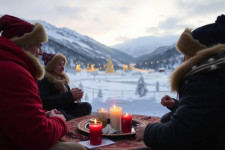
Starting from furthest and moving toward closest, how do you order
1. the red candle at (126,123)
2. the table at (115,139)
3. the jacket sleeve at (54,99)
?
the jacket sleeve at (54,99) → the red candle at (126,123) → the table at (115,139)

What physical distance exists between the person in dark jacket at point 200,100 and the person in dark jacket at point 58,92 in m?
2.38

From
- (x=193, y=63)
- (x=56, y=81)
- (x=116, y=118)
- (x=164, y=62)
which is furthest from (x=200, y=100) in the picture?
(x=164, y=62)

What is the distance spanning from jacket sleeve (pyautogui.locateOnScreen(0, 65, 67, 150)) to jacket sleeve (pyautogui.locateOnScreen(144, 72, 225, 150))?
876 millimetres

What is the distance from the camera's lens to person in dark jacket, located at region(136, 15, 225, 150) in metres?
1.19

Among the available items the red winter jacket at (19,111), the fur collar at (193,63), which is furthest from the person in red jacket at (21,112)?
the fur collar at (193,63)

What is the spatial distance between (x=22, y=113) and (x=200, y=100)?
3.86ft

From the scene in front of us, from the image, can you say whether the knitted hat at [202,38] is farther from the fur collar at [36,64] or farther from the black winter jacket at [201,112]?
the fur collar at [36,64]

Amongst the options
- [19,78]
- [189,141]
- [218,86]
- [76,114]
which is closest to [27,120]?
[19,78]

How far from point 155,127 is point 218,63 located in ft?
2.00

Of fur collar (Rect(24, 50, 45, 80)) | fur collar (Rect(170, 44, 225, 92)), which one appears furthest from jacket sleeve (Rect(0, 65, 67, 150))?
fur collar (Rect(170, 44, 225, 92))

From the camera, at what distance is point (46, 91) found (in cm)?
381

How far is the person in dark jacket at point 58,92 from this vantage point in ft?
12.1

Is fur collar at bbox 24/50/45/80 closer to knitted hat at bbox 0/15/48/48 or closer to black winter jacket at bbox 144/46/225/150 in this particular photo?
knitted hat at bbox 0/15/48/48

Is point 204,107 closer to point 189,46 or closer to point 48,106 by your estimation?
point 189,46
